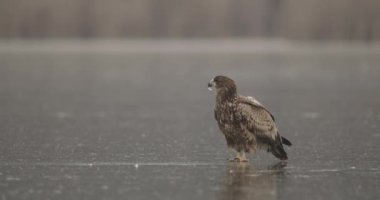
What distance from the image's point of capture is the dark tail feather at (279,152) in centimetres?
975

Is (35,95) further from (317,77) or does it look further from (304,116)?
(317,77)

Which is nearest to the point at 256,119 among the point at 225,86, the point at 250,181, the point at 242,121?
the point at 242,121

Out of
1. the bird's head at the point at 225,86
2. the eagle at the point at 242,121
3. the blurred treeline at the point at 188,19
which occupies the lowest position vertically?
the blurred treeline at the point at 188,19

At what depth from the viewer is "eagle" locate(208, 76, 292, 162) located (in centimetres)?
956

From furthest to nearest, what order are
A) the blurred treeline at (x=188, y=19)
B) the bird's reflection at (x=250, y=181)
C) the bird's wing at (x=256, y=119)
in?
the blurred treeline at (x=188, y=19) < the bird's wing at (x=256, y=119) < the bird's reflection at (x=250, y=181)

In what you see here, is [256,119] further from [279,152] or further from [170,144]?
[170,144]

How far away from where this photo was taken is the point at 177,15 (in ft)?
222

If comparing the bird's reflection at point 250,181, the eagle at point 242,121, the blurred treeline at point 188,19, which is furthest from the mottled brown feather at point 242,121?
the blurred treeline at point 188,19

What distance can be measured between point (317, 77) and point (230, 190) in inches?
832

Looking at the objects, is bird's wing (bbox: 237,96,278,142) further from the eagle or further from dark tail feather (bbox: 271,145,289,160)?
dark tail feather (bbox: 271,145,289,160)

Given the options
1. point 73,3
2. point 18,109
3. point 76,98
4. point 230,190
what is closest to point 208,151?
point 230,190

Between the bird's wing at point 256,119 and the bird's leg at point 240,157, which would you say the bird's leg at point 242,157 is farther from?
the bird's wing at point 256,119

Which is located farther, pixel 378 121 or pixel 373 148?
pixel 378 121

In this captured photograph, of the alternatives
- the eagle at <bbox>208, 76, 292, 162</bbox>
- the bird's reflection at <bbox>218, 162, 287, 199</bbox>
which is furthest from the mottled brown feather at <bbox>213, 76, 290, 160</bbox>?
the bird's reflection at <bbox>218, 162, 287, 199</bbox>
